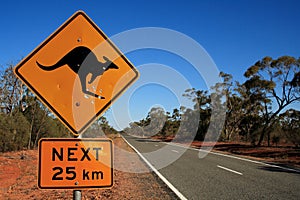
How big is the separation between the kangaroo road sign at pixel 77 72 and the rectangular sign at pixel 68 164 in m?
0.14

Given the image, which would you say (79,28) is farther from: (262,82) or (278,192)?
(262,82)

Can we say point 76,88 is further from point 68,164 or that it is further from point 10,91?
point 10,91

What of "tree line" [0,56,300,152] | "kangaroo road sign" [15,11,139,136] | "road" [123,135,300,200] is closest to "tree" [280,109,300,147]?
"tree line" [0,56,300,152]

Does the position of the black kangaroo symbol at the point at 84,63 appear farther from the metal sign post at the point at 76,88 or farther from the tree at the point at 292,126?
the tree at the point at 292,126

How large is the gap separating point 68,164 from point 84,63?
86cm

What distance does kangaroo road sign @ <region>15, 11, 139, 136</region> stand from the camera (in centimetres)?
226

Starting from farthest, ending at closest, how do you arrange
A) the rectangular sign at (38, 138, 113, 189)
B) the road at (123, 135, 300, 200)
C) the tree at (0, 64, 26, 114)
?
the tree at (0, 64, 26, 114) → the road at (123, 135, 300, 200) → the rectangular sign at (38, 138, 113, 189)

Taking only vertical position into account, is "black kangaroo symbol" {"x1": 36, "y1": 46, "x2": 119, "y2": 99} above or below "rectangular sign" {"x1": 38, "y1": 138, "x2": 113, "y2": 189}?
above

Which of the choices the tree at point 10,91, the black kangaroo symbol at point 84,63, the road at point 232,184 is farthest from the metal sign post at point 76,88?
the tree at point 10,91

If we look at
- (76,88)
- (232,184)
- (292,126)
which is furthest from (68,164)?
(292,126)

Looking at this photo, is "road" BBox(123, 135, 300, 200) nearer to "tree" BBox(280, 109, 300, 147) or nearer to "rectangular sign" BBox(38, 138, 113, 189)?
"rectangular sign" BBox(38, 138, 113, 189)

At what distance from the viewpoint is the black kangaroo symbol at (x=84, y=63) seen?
2301 millimetres

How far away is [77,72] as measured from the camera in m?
2.31

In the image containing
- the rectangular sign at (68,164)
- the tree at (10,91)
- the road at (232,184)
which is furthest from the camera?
the tree at (10,91)
